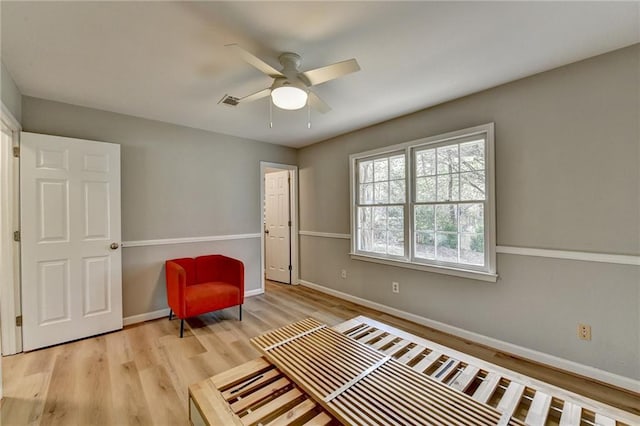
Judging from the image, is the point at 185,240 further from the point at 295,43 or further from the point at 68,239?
the point at 295,43

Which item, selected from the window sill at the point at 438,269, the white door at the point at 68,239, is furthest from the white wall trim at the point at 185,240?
the window sill at the point at 438,269

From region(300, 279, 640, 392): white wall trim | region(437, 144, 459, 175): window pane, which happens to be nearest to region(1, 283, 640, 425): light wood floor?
region(300, 279, 640, 392): white wall trim

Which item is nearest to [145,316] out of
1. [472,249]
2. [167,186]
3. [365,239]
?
[167,186]

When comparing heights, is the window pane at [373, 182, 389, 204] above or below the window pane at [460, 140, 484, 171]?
below

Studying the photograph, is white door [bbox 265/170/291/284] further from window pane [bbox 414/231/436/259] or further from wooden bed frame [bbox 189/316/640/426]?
wooden bed frame [bbox 189/316/640/426]

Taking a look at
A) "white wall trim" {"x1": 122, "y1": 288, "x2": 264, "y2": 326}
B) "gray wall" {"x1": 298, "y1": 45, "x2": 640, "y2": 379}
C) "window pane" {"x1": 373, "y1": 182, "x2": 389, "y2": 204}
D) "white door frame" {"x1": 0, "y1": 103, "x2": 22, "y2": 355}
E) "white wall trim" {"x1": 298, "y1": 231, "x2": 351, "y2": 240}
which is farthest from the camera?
"white wall trim" {"x1": 298, "y1": 231, "x2": 351, "y2": 240}

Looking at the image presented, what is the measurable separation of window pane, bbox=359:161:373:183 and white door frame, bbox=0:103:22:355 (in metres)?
3.47

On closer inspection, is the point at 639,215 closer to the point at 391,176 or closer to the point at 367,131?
the point at 391,176

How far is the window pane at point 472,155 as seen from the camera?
8.39 ft

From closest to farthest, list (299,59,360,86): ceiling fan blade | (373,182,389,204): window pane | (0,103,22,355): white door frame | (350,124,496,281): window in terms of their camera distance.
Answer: (299,59,360,86): ceiling fan blade
(0,103,22,355): white door frame
(350,124,496,281): window
(373,182,389,204): window pane

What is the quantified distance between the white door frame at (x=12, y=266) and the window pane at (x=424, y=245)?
12.7 ft

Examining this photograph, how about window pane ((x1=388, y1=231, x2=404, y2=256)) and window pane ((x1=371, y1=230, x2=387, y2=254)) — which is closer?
window pane ((x1=388, y1=231, x2=404, y2=256))

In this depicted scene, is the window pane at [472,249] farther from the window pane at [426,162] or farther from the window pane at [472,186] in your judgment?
the window pane at [426,162]

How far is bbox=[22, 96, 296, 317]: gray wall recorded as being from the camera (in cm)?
286
